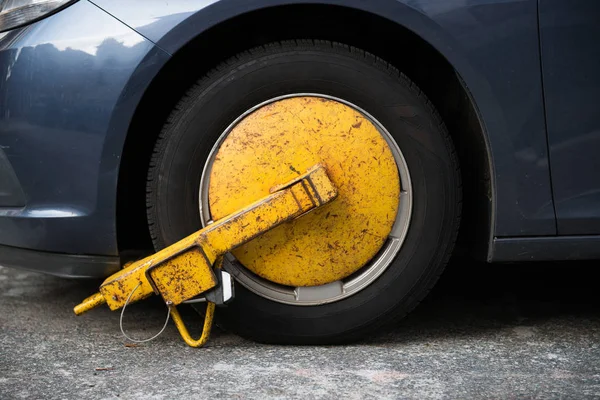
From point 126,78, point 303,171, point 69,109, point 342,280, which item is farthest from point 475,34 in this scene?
point 69,109

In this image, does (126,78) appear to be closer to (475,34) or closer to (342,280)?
(342,280)

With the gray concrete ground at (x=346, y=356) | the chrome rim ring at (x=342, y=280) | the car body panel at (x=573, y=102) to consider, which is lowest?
the gray concrete ground at (x=346, y=356)

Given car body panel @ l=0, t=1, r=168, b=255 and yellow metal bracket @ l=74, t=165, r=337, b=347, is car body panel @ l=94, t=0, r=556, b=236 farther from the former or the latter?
yellow metal bracket @ l=74, t=165, r=337, b=347

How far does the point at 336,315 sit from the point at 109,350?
63 centimetres

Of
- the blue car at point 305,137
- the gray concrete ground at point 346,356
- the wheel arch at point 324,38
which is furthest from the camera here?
the wheel arch at point 324,38

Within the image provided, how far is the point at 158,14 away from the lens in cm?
223

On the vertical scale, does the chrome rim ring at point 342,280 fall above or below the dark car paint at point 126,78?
below

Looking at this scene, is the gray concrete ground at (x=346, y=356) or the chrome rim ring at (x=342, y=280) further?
the chrome rim ring at (x=342, y=280)

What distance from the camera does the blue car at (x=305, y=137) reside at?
2.24 meters

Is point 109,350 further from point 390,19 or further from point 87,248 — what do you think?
point 390,19

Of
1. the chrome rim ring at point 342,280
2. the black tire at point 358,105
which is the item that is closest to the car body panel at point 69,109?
the black tire at point 358,105

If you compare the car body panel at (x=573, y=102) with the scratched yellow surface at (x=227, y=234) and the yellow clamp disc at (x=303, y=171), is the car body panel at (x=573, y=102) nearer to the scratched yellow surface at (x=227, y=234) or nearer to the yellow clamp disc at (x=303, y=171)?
the yellow clamp disc at (x=303, y=171)

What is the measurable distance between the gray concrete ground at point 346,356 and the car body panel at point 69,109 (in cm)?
35

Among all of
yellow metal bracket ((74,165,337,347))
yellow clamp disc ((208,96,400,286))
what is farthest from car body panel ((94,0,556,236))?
yellow metal bracket ((74,165,337,347))
